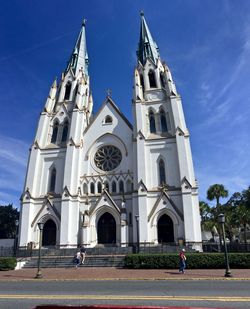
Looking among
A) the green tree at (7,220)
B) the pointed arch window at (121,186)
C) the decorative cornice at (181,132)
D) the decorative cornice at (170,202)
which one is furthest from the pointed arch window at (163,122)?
the green tree at (7,220)

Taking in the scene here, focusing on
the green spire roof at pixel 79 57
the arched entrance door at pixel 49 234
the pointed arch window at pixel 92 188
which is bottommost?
the arched entrance door at pixel 49 234

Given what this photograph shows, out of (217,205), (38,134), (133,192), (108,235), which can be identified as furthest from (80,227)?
(217,205)

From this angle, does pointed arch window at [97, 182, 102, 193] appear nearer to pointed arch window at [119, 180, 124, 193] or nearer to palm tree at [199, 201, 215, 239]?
pointed arch window at [119, 180, 124, 193]

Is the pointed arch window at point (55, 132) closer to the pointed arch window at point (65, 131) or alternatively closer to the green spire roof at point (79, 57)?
the pointed arch window at point (65, 131)

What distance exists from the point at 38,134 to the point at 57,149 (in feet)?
12.3

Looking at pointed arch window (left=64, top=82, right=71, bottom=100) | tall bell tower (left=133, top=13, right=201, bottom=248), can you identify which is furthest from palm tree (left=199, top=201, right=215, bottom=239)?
pointed arch window (left=64, top=82, right=71, bottom=100)

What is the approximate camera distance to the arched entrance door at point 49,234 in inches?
1315

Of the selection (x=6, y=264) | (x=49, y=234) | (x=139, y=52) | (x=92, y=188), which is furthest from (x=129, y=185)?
(x=139, y=52)

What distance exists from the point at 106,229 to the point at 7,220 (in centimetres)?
3832

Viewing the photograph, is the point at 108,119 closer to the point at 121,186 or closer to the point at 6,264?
the point at 121,186

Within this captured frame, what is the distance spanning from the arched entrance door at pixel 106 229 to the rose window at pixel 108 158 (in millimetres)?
6597

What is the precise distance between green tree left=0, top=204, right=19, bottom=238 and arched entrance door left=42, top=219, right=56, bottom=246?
33.0 metres

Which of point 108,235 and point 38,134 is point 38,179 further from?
point 108,235

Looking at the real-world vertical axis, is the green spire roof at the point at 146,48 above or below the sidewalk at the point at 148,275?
above
